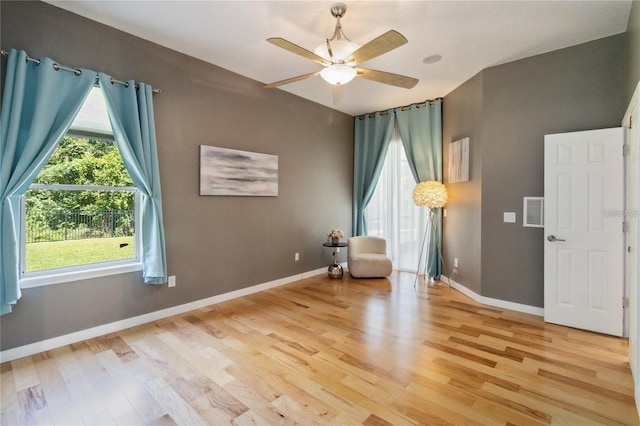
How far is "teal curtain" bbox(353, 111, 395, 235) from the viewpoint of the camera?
5.55 meters

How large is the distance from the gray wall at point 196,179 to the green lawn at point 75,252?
22 cm

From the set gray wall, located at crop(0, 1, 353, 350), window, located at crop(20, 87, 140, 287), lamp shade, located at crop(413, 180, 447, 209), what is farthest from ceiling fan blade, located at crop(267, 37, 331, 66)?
lamp shade, located at crop(413, 180, 447, 209)

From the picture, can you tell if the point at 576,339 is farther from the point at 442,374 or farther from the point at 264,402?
the point at 264,402

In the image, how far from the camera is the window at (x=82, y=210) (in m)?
2.64

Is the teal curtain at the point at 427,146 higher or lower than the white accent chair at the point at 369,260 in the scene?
higher

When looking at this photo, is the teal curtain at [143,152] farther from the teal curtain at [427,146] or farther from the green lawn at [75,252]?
the teal curtain at [427,146]

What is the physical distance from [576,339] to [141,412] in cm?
372

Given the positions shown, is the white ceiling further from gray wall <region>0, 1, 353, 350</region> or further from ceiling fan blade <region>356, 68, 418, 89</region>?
ceiling fan blade <region>356, 68, 418, 89</region>

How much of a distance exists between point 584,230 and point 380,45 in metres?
2.82

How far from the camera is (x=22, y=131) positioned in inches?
97.0

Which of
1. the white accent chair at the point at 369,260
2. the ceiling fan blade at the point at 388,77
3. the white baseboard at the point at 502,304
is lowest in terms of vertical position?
the white baseboard at the point at 502,304

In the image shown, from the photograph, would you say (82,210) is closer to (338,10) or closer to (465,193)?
(338,10)

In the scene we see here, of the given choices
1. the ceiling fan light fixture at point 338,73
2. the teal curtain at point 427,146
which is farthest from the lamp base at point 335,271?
the ceiling fan light fixture at point 338,73

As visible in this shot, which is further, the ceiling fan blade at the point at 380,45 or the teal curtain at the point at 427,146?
the teal curtain at the point at 427,146
